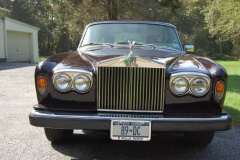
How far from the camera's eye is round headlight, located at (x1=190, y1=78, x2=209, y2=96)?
282cm

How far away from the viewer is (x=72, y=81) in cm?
283

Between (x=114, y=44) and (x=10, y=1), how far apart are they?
49153 mm

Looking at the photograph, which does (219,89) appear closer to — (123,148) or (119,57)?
(119,57)

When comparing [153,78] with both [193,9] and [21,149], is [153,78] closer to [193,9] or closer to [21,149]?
[21,149]

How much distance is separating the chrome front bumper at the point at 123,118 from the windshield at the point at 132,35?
5.56ft

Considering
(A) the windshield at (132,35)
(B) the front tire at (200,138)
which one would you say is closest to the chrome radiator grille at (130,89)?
(B) the front tire at (200,138)

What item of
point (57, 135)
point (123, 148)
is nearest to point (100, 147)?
point (123, 148)

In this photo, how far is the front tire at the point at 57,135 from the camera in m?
3.31

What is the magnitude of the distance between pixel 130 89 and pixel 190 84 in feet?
2.11

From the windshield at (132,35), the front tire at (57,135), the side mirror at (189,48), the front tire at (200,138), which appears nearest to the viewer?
the front tire at (57,135)

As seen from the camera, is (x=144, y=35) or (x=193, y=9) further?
(x=193, y=9)

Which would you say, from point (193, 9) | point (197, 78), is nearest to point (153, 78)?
point (197, 78)

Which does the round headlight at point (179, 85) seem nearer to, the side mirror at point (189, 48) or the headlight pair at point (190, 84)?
the headlight pair at point (190, 84)

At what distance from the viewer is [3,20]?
18.1 m
